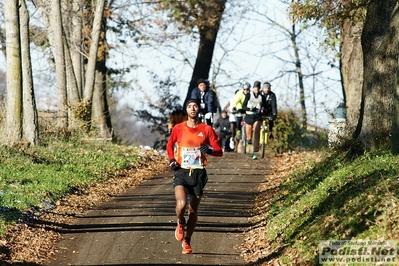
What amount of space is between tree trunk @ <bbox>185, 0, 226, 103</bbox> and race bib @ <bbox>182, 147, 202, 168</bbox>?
25.9m

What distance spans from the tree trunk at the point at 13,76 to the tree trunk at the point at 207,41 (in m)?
16.5

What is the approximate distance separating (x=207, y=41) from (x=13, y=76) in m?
18.1

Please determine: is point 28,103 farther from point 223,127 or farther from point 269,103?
point 223,127

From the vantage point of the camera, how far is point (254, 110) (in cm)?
2239

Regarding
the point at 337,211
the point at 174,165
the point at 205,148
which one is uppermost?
the point at 205,148

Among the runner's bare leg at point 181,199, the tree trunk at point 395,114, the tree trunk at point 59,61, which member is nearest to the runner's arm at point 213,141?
the runner's bare leg at point 181,199

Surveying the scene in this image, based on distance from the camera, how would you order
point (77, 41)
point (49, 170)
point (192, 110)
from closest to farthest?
point (192, 110), point (49, 170), point (77, 41)

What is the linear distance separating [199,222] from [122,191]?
15.1ft

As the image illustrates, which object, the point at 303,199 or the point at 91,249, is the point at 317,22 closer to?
the point at 303,199

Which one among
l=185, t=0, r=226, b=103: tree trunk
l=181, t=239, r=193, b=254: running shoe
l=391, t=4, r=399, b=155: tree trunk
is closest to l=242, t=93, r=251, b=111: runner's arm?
l=391, t=4, r=399, b=155: tree trunk

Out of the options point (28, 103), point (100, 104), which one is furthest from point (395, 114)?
point (100, 104)

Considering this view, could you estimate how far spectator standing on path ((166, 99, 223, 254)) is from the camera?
11938mm

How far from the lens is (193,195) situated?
12.1 m

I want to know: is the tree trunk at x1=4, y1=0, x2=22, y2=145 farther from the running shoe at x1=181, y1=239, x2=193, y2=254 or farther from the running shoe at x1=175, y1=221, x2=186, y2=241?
the running shoe at x1=181, y1=239, x2=193, y2=254
